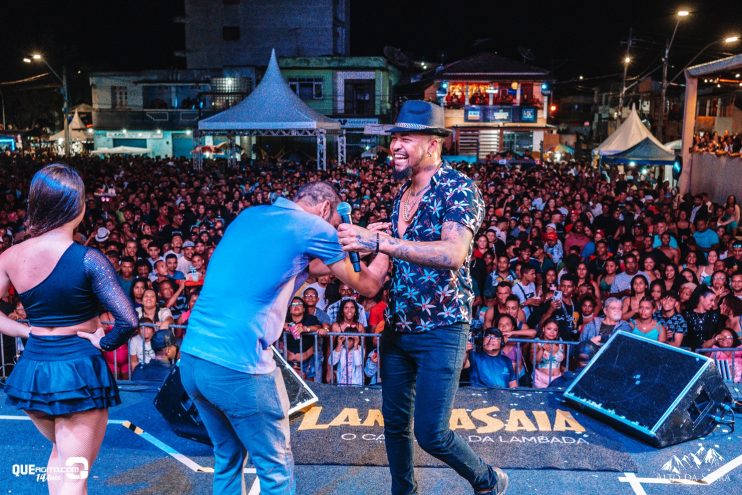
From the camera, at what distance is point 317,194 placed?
2.57m

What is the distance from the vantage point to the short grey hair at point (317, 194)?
2.56 meters

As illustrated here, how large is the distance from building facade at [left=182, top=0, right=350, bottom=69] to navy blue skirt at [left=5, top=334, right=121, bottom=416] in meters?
43.6

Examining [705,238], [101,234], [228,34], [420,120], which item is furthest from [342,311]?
[228,34]

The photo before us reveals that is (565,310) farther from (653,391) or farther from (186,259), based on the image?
(186,259)

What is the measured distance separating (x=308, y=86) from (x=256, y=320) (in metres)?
38.1

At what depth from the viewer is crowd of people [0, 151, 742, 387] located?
5984 millimetres

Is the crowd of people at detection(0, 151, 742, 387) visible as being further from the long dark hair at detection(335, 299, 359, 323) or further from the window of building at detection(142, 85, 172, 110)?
the window of building at detection(142, 85, 172, 110)

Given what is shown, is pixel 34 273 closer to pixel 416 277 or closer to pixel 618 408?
pixel 416 277

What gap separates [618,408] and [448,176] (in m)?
2.39

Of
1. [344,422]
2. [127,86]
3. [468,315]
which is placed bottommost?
[344,422]

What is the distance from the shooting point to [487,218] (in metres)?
11.0

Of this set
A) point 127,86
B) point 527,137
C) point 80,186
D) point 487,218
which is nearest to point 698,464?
point 80,186

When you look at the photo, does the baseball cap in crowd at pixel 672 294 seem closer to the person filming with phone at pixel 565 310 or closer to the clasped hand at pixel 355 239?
the person filming with phone at pixel 565 310

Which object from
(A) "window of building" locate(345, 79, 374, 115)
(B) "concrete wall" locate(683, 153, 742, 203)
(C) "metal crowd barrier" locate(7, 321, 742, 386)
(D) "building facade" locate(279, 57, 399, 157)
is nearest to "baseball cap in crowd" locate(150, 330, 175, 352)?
(C) "metal crowd barrier" locate(7, 321, 742, 386)
